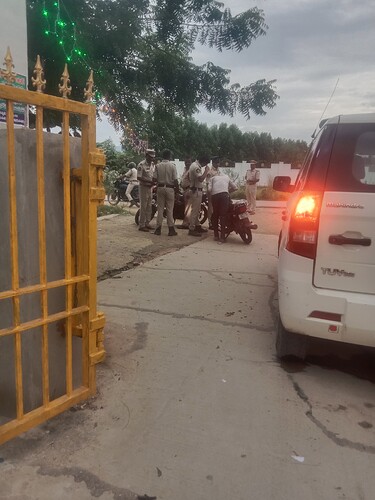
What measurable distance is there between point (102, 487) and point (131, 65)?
215 inches

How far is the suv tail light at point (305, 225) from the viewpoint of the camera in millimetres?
2703

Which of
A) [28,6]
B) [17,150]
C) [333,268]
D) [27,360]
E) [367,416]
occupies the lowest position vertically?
[367,416]

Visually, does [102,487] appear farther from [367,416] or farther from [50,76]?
[50,76]

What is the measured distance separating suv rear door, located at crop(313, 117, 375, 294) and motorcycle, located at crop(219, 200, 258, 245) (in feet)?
19.4

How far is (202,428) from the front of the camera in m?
2.45

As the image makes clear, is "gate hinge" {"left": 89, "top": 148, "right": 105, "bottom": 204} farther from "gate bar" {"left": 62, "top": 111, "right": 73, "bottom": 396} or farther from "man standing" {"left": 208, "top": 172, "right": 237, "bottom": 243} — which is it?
"man standing" {"left": 208, "top": 172, "right": 237, "bottom": 243}

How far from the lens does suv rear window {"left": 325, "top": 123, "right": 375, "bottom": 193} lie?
2662 mm

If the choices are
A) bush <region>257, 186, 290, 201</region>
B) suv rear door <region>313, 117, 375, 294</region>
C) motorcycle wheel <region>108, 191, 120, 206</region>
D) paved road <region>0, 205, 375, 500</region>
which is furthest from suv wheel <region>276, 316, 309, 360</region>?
bush <region>257, 186, 290, 201</region>

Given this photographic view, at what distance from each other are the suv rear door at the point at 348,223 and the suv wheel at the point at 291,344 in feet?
2.00

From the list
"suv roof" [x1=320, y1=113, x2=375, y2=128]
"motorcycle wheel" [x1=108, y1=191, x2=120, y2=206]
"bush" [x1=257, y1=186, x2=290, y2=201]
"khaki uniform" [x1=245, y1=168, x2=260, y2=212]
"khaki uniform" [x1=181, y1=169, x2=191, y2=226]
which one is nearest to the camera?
"suv roof" [x1=320, y1=113, x2=375, y2=128]

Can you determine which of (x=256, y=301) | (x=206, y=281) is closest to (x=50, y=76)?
(x=206, y=281)

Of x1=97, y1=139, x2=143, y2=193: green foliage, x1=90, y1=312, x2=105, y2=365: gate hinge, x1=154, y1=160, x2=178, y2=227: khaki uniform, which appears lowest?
x1=90, y1=312, x2=105, y2=365: gate hinge

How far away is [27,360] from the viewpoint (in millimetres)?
2455

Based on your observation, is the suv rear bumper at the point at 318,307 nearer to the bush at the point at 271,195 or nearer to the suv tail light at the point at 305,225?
the suv tail light at the point at 305,225
